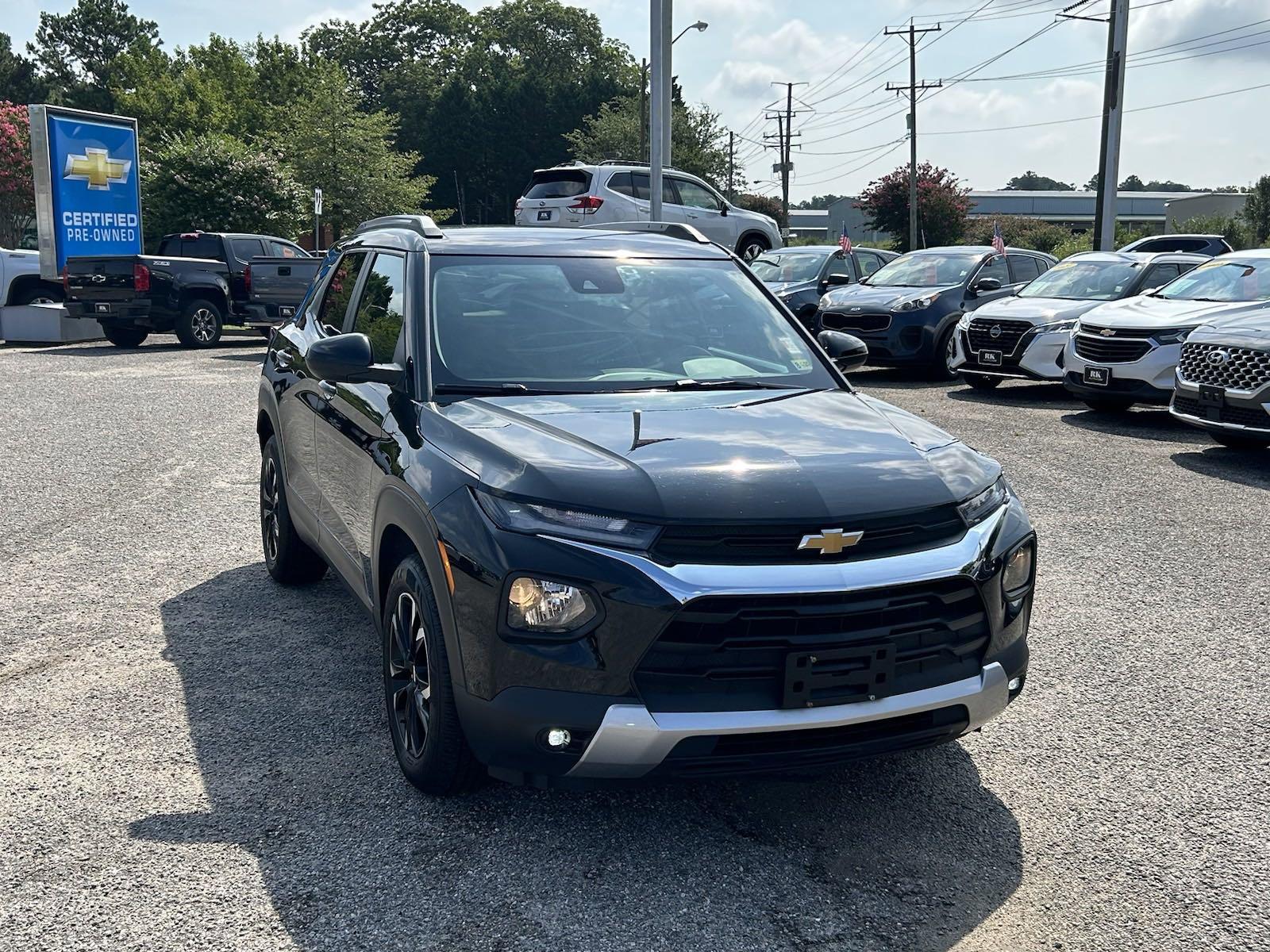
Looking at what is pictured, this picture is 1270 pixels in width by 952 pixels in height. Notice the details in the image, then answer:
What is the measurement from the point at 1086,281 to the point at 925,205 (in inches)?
1724

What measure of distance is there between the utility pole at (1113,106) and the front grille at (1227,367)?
18.5m

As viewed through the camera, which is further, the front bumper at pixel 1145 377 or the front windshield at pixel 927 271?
the front windshield at pixel 927 271

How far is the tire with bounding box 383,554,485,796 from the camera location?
3463mm

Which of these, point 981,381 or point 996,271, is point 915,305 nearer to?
point 981,381

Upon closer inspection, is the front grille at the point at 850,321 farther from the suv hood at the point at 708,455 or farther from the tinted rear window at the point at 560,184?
the suv hood at the point at 708,455

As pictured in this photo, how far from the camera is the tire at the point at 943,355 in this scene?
16.1 metres

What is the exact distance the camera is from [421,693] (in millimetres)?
3697

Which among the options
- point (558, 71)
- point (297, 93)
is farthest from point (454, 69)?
point (297, 93)

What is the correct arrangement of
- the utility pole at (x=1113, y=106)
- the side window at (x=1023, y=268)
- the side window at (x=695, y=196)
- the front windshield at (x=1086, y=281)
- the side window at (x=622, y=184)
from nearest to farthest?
1. the front windshield at (x=1086, y=281)
2. the side window at (x=1023, y=268)
3. the side window at (x=622, y=184)
4. the side window at (x=695, y=196)
5. the utility pole at (x=1113, y=106)

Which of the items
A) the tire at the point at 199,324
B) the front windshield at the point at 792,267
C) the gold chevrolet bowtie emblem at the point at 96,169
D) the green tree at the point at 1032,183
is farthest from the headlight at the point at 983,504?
the green tree at the point at 1032,183

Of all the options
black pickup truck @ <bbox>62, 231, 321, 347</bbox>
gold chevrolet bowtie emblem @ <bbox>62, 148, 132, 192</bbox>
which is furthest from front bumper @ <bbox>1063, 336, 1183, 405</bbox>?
gold chevrolet bowtie emblem @ <bbox>62, 148, 132, 192</bbox>

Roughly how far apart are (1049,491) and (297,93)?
54092 millimetres

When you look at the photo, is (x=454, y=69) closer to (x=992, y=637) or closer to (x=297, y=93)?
(x=297, y=93)

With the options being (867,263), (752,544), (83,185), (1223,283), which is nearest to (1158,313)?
(1223,283)
